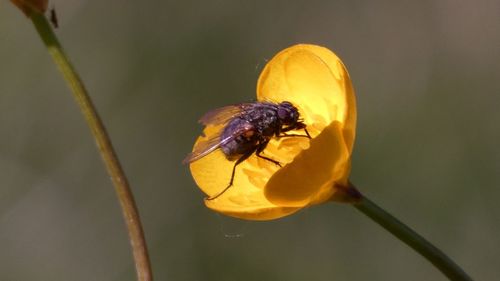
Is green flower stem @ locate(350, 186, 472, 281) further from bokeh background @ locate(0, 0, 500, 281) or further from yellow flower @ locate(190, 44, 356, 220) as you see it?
bokeh background @ locate(0, 0, 500, 281)

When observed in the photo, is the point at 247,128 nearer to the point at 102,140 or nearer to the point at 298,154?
the point at 298,154

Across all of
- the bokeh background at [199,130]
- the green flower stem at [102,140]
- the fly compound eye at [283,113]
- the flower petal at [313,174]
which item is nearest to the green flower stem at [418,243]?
the flower petal at [313,174]

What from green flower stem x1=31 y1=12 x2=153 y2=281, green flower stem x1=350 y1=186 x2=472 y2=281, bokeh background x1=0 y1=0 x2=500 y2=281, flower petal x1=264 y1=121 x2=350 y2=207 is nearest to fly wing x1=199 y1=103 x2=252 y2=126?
flower petal x1=264 y1=121 x2=350 y2=207

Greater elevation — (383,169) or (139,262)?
(139,262)

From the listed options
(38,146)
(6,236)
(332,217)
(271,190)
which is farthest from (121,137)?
(271,190)

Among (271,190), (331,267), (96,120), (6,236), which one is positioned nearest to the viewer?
(96,120)

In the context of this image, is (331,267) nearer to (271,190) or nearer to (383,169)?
(383,169)

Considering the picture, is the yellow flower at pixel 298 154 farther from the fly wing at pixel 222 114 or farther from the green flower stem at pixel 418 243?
the green flower stem at pixel 418 243
